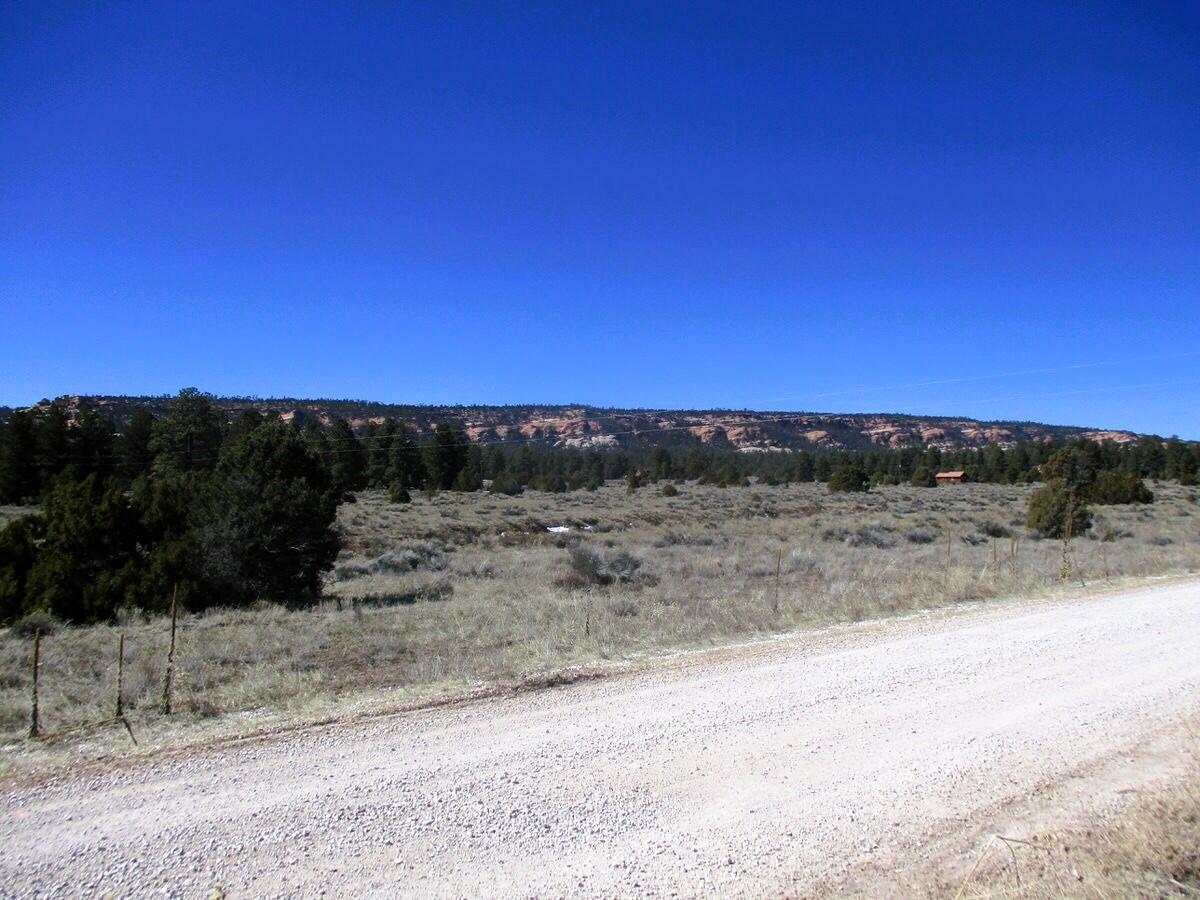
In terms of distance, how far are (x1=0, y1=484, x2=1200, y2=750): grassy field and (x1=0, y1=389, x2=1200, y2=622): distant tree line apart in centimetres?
168

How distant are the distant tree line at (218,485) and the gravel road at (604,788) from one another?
12.8 metres

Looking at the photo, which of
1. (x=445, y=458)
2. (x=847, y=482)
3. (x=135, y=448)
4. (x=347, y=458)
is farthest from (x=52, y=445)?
(x=847, y=482)

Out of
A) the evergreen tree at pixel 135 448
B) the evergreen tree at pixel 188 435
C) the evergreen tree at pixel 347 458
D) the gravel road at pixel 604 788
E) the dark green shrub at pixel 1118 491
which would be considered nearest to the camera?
the gravel road at pixel 604 788

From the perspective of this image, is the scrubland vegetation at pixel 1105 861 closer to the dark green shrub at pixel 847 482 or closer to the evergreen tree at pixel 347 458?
the evergreen tree at pixel 347 458

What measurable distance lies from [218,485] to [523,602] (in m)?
8.64

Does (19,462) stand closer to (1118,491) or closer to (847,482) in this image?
(847,482)

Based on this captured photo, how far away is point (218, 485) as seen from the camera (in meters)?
19.6

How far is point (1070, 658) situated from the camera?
9.88 meters

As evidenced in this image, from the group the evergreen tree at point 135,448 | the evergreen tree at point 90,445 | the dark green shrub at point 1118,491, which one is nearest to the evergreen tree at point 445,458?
the evergreen tree at point 135,448

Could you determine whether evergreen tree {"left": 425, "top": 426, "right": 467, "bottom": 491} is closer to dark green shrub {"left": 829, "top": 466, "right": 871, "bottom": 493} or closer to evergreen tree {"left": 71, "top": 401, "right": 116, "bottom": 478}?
evergreen tree {"left": 71, "top": 401, "right": 116, "bottom": 478}

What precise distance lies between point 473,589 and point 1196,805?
1568 cm

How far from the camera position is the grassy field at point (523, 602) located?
8984 millimetres

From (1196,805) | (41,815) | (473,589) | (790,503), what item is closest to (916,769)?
(1196,805)

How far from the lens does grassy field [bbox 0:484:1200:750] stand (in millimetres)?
8984
